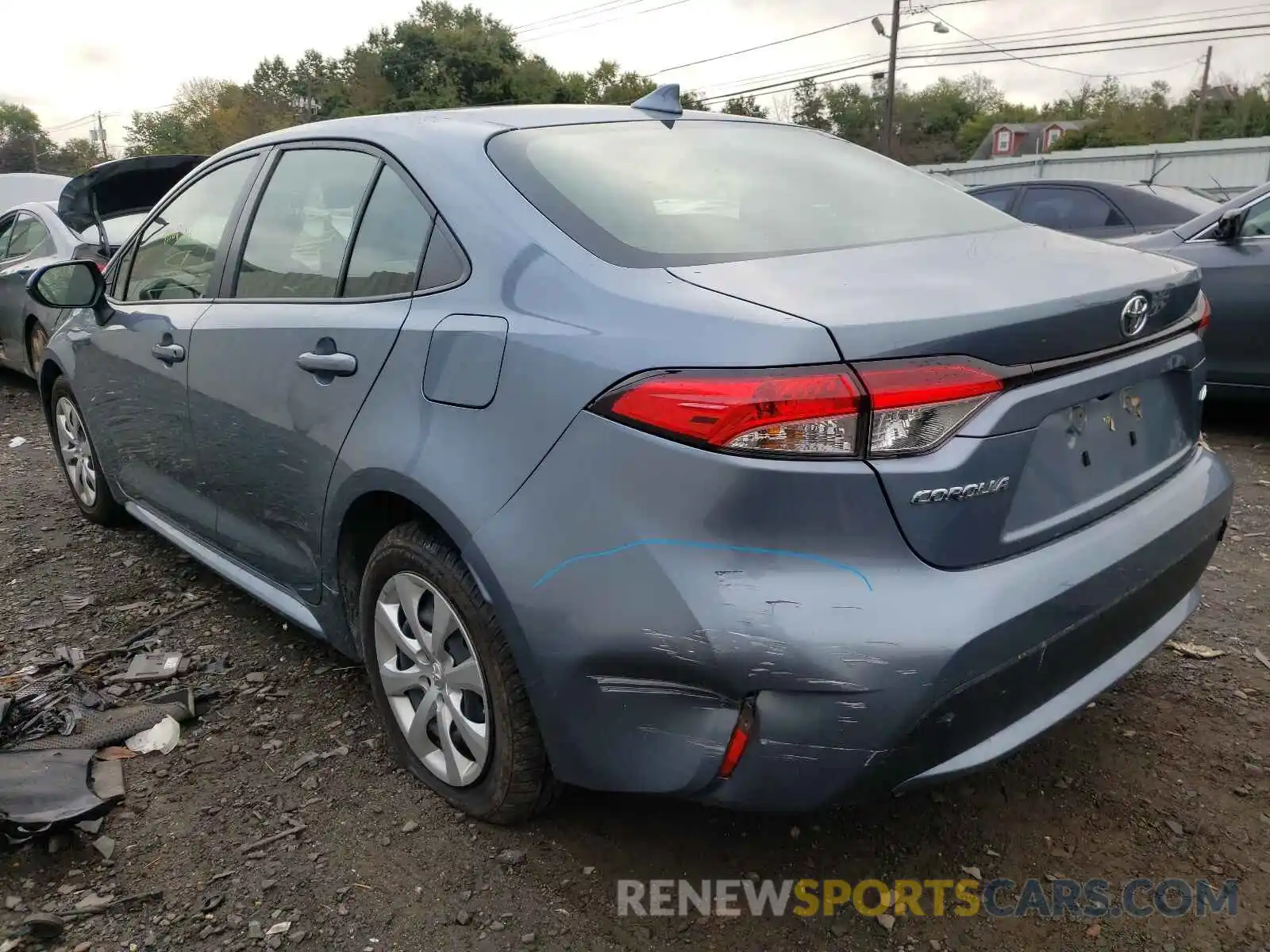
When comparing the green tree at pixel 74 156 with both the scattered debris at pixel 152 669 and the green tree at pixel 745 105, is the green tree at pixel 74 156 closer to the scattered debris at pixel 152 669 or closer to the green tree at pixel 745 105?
the green tree at pixel 745 105

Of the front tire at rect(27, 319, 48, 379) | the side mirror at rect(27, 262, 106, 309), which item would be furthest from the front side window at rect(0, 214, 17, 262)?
the side mirror at rect(27, 262, 106, 309)

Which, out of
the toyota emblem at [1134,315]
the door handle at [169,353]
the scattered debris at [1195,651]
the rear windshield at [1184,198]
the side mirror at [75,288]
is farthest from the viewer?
Answer: the rear windshield at [1184,198]

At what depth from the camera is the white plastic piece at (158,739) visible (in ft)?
8.97

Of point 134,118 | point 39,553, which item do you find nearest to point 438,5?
point 134,118

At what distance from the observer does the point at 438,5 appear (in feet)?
178

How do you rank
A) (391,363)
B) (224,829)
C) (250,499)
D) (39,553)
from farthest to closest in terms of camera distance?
(39,553), (250,499), (224,829), (391,363)

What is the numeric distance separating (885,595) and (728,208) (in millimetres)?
1031

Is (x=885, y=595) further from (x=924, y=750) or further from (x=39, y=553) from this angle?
(x=39, y=553)

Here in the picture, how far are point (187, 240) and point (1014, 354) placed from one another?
A: 279 centimetres

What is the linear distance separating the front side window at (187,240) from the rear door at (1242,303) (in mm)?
4711

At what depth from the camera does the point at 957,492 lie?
1668mm

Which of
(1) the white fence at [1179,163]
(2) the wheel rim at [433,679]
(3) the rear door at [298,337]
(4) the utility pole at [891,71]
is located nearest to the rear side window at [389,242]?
(3) the rear door at [298,337]

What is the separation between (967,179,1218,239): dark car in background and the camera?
718 centimetres

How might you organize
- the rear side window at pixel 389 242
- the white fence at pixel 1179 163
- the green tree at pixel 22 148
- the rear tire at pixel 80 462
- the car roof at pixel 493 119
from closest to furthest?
1. the rear side window at pixel 389 242
2. the car roof at pixel 493 119
3. the rear tire at pixel 80 462
4. the white fence at pixel 1179 163
5. the green tree at pixel 22 148
